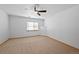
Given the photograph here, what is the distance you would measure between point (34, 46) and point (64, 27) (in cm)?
57

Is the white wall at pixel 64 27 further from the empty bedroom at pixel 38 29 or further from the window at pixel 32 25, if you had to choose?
the window at pixel 32 25

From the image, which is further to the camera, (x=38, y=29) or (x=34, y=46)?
(x=38, y=29)

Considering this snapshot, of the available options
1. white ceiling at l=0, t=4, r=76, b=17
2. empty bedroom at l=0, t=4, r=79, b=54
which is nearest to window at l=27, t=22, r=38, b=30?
empty bedroom at l=0, t=4, r=79, b=54

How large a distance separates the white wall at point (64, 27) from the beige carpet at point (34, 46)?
0.43 ft

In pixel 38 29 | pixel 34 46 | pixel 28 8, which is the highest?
pixel 28 8

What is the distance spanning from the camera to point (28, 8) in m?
1.42

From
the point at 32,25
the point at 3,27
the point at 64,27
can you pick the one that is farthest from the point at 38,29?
the point at 3,27

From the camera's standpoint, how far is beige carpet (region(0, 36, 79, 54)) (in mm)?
1364

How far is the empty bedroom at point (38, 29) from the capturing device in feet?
4.48

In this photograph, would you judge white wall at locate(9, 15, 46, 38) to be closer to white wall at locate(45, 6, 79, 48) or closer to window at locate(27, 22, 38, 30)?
window at locate(27, 22, 38, 30)

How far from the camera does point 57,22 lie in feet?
5.30

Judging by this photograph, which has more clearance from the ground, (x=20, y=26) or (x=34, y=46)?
(x=20, y=26)

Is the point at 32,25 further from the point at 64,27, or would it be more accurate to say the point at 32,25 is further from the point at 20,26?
the point at 64,27
